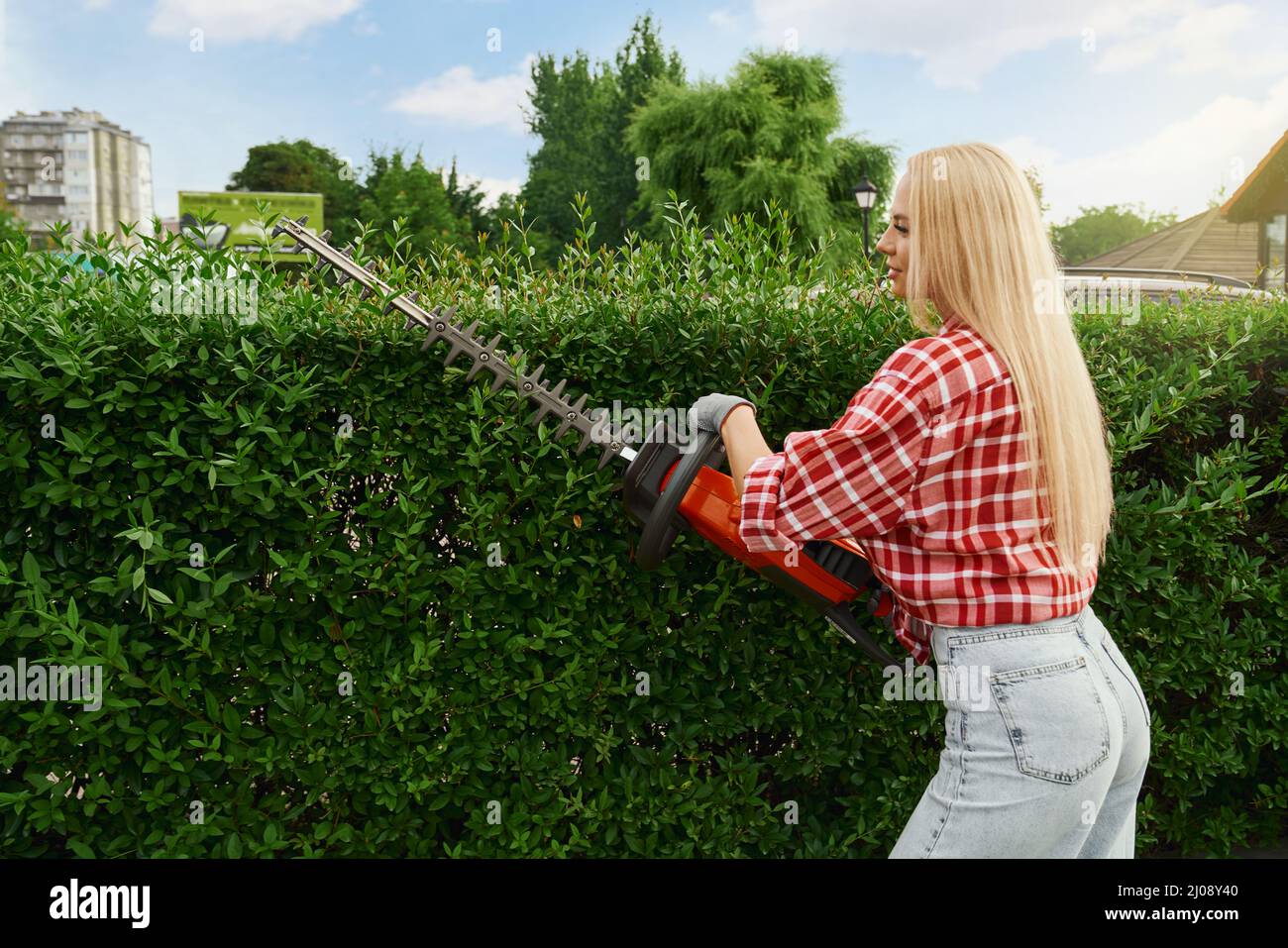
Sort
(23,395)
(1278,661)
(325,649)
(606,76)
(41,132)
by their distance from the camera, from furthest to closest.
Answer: (41,132) → (606,76) → (1278,661) → (325,649) → (23,395)

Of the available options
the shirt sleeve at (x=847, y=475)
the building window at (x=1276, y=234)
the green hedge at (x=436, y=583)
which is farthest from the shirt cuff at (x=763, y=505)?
the building window at (x=1276, y=234)

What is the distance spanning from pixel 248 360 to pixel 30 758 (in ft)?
4.57

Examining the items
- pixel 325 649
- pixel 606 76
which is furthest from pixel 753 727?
pixel 606 76

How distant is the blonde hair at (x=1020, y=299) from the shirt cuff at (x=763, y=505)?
1.58 ft

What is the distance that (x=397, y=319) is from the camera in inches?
120

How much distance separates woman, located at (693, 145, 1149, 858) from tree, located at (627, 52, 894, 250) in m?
40.9

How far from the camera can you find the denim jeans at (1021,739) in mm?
1993

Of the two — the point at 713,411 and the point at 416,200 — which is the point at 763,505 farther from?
the point at 416,200

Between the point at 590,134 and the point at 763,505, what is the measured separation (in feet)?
201

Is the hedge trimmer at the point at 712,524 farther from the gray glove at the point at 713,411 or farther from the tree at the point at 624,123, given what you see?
the tree at the point at 624,123

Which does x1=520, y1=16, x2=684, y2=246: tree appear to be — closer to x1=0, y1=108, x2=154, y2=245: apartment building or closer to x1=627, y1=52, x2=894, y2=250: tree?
x1=627, y1=52, x2=894, y2=250: tree

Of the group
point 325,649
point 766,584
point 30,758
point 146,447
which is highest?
point 146,447

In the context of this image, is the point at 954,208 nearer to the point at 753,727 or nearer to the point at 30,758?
the point at 753,727

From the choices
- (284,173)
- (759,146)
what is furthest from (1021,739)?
(284,173)
